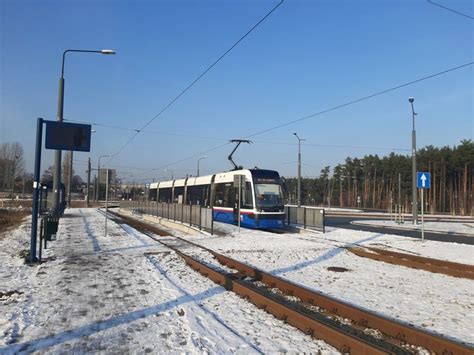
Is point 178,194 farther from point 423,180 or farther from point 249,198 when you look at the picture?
point 423,180

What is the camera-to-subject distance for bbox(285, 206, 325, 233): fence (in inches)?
935

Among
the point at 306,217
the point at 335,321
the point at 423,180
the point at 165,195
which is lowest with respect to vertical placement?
the point at 335,321

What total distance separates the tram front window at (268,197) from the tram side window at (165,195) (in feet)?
52.5

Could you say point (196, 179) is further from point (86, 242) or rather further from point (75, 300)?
point (75, 300)

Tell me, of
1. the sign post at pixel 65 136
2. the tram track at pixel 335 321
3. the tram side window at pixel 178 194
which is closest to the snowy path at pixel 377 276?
the tram track at pixel 335 321

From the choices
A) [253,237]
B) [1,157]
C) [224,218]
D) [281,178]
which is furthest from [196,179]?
[1,157]

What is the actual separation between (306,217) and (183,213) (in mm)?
7079

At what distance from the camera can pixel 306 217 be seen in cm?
2531

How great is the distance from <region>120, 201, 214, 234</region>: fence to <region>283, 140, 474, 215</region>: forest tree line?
34.2 meters

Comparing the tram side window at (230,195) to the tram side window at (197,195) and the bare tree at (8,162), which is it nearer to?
A: the tram side window at (197,195)

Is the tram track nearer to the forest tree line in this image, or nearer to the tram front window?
the tram front window

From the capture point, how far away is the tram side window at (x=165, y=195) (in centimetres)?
3881

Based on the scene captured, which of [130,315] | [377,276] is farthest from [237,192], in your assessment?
[130,315]

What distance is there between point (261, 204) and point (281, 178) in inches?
93.5
